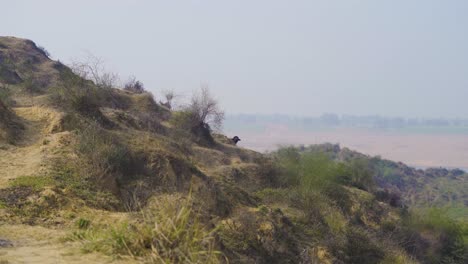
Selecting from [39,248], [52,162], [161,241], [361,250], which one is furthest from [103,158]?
[361,250]

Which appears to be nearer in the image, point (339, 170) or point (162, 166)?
point (162, 166)

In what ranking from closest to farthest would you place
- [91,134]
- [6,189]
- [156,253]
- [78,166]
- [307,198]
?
[156,253], [6,189], [78,166], [91,134], [307,198]

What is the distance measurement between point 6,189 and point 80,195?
150cm

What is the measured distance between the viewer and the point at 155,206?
819 cm

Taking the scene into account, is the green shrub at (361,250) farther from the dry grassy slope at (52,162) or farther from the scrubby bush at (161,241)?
the scrubby bush at (161,241)

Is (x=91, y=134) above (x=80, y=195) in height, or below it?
above

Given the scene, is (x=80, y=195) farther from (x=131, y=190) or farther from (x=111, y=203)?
(x=131, y=190)

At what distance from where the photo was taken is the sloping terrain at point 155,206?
253 inches

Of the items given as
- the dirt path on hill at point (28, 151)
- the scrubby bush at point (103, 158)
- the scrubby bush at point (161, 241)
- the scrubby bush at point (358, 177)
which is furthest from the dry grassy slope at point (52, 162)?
the scrubby bush at point (358, 177)

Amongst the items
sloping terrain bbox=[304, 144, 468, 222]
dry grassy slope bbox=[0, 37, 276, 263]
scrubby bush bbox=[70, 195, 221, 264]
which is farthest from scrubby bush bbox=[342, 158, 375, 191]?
scrubby bush bbox=[70, 195, 221, 264]

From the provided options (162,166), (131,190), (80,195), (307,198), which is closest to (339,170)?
(307,198)

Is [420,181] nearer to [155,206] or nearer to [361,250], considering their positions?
[361,250]

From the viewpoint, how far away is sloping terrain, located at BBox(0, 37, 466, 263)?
21.1ft

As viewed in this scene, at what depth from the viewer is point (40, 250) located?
6859mm
